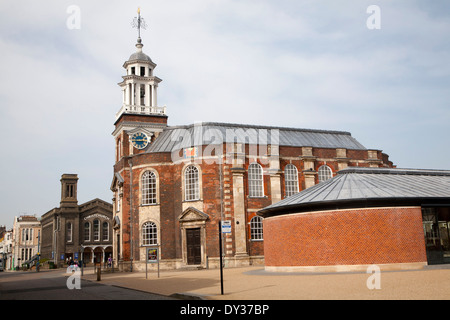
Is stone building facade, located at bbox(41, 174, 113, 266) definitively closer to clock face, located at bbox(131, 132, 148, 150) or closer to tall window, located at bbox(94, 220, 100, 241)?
tall window, located at bbox(94, 220, 100, 241)

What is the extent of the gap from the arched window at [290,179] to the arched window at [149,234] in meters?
13.1

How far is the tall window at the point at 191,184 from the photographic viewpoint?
4134 centimetres

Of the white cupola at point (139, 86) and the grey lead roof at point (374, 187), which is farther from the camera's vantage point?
the white cupola at point (139, 86)

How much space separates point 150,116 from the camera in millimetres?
48875

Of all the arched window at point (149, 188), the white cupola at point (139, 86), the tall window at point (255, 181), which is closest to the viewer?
the tall window at point (255, 181)

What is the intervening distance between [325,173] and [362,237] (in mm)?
21221

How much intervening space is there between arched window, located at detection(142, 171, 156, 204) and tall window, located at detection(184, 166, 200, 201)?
3168 millimetres

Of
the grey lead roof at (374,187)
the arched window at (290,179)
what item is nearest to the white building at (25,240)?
the arched window at (290,179)

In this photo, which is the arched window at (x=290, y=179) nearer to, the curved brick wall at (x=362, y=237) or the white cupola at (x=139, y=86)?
the white cupola at (x=139, y=86)

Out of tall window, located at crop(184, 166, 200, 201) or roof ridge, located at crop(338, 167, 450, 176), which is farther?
tall window, located at crop(184, 166, 200, 201)

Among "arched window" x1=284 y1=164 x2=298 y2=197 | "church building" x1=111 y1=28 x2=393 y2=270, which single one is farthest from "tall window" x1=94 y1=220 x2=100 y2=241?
"arched window" x1=284 y1=164 x2=298 y2=197

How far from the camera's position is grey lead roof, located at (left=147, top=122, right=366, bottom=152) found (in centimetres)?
4467

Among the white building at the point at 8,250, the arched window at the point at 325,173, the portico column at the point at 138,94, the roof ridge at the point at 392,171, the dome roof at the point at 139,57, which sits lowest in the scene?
the white building at the point at 8,250

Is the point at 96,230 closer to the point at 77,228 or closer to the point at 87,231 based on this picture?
the point at 87,231
